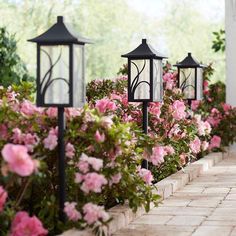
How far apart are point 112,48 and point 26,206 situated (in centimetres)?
1365

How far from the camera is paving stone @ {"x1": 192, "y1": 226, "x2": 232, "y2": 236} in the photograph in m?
4.04

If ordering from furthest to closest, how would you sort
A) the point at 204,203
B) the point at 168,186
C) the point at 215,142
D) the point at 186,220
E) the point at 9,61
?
the point at 9,61 < the point at 215,142 < the point at 168,186 < the point at 204,203 < the point at 186,220

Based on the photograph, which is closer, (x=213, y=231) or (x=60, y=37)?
(x=60, y=37)

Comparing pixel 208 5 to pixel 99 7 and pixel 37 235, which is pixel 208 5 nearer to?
pixel 99 7

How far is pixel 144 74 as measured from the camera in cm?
531

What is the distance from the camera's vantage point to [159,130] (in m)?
6.21

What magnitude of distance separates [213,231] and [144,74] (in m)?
1.57

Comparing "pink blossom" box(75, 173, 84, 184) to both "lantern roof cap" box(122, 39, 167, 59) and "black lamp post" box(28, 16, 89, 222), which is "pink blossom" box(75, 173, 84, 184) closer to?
"black lamp post" box(28, 16, 89, 222)

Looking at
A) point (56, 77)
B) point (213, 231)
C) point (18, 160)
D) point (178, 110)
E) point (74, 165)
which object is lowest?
point (213, 231)

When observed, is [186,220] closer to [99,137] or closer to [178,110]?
[99,137]

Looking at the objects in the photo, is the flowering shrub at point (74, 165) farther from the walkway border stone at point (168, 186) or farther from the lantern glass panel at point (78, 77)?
the lantern glass panel at point (78, 77)

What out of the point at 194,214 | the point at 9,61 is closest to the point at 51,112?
the point at 194,214

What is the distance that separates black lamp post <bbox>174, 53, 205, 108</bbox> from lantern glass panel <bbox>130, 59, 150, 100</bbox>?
2221 millimetres

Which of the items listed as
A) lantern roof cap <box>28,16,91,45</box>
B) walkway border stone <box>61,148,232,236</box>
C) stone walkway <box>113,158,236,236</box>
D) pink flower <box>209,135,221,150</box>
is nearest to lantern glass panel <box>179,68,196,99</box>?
walkway border stone <box>61,148,232,236</box>
